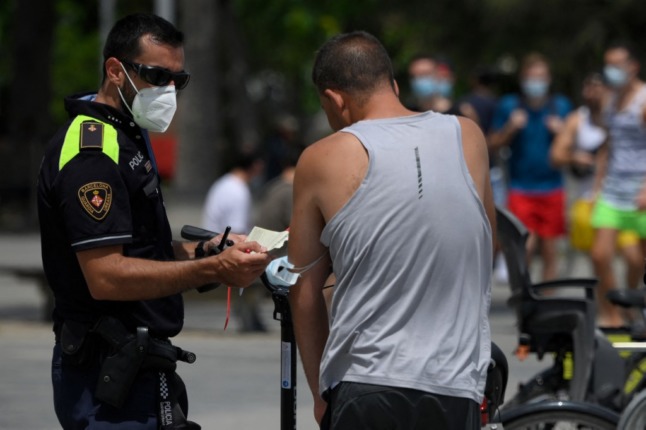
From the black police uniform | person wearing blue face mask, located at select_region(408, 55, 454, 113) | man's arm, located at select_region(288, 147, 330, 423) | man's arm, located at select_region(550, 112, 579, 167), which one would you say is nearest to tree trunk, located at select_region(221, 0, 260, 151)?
man's arm, located at select_region(550, 112, 579, 167)

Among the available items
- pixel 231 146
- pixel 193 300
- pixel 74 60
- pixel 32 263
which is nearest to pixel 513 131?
pixel 193 300

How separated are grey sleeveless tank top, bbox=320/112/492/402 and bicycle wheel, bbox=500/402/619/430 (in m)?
1.75

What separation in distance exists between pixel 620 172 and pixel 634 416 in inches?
195

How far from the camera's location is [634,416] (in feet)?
18.4

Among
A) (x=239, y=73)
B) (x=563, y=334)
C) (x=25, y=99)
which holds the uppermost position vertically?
(x=239, y=73)

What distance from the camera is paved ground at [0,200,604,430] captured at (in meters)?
7.86

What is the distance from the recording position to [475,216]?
3.96m

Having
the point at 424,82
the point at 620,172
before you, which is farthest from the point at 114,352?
the point at 424,82

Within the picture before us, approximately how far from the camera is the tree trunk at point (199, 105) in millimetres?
21688

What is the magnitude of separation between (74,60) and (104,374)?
4836 cm

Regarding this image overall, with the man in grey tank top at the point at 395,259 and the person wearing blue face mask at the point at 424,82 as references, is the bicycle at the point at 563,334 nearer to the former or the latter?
the man in grey tank top at the point at 395,259

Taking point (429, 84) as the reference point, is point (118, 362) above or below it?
below

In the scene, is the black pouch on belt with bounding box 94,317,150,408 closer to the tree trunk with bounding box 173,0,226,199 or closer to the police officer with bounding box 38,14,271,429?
the police officer with bounding box 38,14,271,429

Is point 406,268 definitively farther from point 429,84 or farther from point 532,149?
point 532,149
